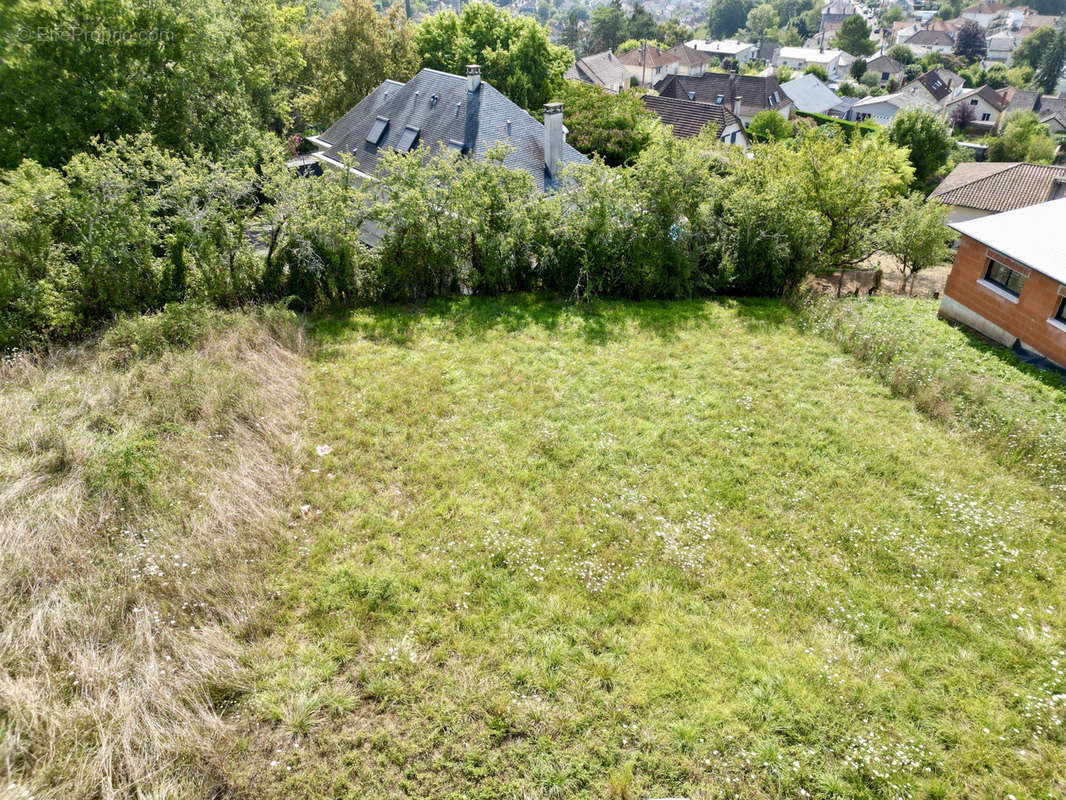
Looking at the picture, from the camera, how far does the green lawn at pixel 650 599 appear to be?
5.26m

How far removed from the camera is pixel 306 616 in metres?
6.37

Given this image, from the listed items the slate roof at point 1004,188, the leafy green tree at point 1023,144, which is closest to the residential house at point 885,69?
the leafy green tree at point 1023,144

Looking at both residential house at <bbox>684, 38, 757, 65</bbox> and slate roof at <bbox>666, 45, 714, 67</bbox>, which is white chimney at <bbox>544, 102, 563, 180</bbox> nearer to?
slate roof at <bbox>666, 45, 714, 67</bbox>

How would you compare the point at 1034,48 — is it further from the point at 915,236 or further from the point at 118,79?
the point at 118,79

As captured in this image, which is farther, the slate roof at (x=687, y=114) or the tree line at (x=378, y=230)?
the slate roof at (x=687, y=114)

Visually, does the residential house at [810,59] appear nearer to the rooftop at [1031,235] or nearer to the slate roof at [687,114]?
the slate roof at [687,114]

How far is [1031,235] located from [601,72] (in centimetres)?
6269

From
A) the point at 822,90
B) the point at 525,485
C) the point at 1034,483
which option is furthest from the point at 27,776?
the point at 822,90

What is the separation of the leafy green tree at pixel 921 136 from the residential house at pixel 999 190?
218 inches

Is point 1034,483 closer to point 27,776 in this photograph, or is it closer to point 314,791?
point 314,791

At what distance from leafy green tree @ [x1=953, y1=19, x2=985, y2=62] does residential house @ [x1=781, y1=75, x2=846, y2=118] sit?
54080 mm

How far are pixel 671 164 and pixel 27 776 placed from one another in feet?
47.7

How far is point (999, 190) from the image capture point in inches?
1125

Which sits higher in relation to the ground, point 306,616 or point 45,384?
point 45,384
